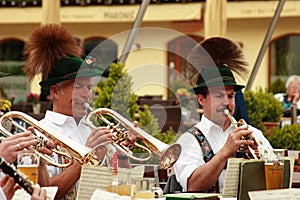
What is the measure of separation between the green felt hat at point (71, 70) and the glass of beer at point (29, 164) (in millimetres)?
1408

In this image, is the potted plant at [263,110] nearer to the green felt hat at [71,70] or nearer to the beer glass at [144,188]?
the green felt hat at [71,70]

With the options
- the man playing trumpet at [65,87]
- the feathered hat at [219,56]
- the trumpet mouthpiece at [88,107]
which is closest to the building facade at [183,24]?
the feathered hat at [219,56]

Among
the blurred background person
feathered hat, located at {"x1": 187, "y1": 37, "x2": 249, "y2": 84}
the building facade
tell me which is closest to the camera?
feathered hat, located at {"x1": 187, "y1": 37, "x2": 249, "y2": 84}

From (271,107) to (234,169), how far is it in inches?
247

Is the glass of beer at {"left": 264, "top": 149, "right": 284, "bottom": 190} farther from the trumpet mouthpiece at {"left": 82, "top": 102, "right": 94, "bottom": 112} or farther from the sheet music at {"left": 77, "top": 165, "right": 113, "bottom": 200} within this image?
the trumpet mouthpiece at {"left": 82, "top": 102, "right": 94, "bottom": 112}

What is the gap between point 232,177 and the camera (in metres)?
4.48

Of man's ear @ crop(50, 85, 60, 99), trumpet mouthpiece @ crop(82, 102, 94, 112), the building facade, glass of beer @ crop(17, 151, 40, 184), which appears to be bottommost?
glass of beer @ crop(17, 151, 40, 184)

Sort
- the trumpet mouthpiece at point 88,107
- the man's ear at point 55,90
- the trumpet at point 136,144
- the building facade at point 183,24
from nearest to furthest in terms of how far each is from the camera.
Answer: the trumpet at point 136,144, the trumpet mouthpiece at point 88,107, the man's ear at point 55,90, the building facade at point 183,24

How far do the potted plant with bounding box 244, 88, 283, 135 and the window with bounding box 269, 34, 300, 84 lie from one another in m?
11.2

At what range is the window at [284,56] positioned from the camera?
72.2 feet

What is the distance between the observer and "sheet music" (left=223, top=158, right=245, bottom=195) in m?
4.46

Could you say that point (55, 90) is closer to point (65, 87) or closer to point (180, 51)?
point (65, 87)

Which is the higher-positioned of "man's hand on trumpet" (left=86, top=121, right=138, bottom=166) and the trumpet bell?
"man's hand on trumpet" (left=86, top=121, right=138, bottom=166)

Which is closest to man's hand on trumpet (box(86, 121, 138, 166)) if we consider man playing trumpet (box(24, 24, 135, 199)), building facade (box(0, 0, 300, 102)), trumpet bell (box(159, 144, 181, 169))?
man playing trumpet (box(24, 24, 135, 199))
